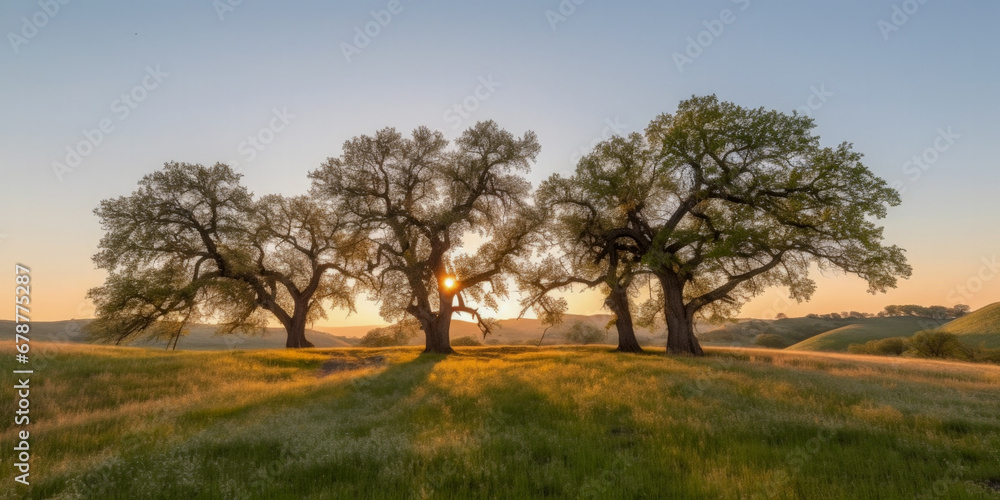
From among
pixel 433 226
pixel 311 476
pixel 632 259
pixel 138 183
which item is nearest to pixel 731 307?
pixel 632 259

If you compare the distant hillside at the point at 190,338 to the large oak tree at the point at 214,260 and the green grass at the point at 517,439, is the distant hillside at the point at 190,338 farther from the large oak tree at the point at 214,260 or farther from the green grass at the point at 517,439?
the green grass at the point at 517,439

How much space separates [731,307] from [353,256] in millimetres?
28216

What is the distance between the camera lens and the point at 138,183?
30.6m

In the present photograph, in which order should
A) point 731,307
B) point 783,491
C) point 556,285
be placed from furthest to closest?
1. point 556,285
2. point 731,307
3. point 783,491

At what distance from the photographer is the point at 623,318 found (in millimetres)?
32438

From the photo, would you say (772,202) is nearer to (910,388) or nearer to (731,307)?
(731,307)

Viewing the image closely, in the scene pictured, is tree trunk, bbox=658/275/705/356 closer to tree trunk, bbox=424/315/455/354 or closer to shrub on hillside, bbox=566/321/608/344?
tree trunk, bbox=424/315/455/354

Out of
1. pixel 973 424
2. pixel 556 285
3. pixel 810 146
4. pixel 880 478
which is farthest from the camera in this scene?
pixel 556 285

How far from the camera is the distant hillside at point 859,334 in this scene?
70000mm

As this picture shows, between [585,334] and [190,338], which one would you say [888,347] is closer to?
[585,334]

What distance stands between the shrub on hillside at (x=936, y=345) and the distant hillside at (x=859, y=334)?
18094mm

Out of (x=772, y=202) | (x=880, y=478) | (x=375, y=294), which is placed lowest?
(x=880, y=478)

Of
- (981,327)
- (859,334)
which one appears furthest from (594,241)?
(859,334)

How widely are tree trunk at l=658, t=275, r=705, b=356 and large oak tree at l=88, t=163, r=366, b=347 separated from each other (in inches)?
871
